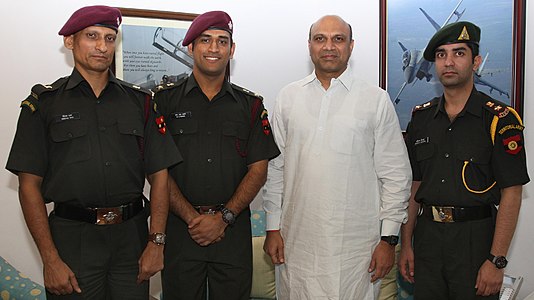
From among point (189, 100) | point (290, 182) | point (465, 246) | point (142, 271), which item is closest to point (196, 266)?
point (142, 271)

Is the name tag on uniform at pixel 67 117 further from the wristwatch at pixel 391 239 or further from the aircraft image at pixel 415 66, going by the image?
the aircraft image at pixel 415 66

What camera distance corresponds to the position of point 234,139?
2.33 metres

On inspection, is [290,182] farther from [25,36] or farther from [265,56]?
[25,36]

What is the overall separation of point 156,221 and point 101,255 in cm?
25

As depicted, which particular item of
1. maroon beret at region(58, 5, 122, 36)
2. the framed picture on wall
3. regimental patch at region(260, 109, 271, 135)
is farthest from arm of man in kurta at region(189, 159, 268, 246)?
the framed picture on wall

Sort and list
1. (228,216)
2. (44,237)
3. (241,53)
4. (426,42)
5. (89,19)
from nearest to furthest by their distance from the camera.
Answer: (44,237)
(89,19)
(228,216)
(241,53)
(426,42)

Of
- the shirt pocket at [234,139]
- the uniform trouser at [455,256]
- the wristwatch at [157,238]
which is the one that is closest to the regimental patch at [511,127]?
the uniform trouser at [455,256]

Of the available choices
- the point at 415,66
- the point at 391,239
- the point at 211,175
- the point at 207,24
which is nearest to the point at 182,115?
the point at 211,175

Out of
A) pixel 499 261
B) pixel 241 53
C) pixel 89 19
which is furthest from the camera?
pixel 241 53

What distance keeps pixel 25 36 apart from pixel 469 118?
7.70 ft

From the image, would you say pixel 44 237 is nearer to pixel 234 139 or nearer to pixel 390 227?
pixel 234 139

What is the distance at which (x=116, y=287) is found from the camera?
2.03m

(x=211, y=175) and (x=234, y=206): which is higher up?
(x=211, y=175)

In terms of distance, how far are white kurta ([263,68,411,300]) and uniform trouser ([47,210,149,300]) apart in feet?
2.32
